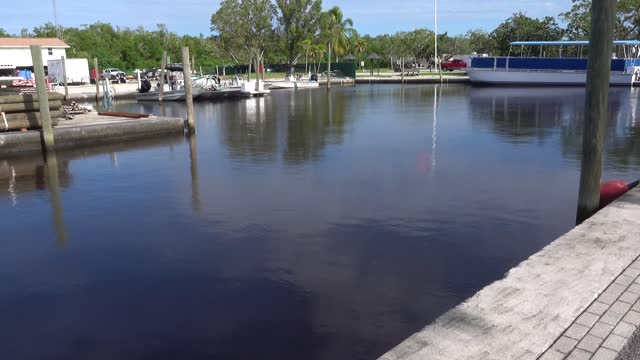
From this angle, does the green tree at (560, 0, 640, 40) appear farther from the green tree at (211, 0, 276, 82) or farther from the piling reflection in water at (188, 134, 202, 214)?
the piling reflection in water at (188, 134, 202, 214)

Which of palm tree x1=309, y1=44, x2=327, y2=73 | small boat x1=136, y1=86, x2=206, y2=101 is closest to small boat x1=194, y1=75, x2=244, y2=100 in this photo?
small boat x1=136, y1=86, x2=206, y2=101

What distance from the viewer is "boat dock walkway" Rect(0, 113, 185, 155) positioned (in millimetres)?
17344

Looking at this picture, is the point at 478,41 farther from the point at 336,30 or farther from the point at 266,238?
the point at 266,238

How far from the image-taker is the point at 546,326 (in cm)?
455

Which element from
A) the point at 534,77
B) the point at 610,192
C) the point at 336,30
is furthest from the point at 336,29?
the point at 610,192

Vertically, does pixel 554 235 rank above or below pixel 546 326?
below

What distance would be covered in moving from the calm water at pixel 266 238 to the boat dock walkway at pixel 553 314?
1277 mm

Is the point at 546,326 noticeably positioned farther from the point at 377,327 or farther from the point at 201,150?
the point at 201,150

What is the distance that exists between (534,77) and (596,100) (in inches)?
1966

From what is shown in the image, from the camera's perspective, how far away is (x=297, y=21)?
6706cm

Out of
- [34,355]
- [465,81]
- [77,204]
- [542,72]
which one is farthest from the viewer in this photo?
[465,81]

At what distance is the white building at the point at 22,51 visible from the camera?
63156mm

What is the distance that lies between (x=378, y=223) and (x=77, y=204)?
21.0 ft

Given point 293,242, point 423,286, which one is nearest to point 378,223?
point 293,242
